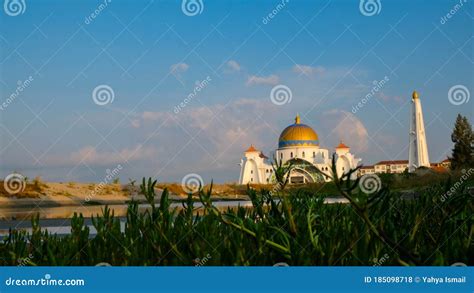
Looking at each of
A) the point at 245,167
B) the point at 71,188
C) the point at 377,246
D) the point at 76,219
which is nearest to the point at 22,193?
the point at 71,188

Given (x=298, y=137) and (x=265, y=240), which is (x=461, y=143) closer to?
(x=298, y=137)

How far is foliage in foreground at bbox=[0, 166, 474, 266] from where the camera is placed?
107 inches

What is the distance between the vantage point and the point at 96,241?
3.38m

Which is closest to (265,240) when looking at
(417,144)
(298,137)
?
(417,144)

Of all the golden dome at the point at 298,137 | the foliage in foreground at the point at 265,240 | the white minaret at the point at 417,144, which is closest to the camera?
the foliage in foreground at the point at 265,240

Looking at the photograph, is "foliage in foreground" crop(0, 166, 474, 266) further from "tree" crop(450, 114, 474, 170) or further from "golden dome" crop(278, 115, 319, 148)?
"golden dome" crop(278, 115, 319, 148)

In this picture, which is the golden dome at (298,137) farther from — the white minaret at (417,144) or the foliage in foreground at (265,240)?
the foliage in foreground at (265,240)

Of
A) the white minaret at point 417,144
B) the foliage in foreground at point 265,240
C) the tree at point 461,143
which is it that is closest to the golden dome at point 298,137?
the white minaret at point 417,144

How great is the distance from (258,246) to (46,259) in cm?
130

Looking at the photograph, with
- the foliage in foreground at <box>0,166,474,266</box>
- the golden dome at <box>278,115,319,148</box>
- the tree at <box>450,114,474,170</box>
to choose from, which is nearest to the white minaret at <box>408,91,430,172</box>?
the tree at <box>450,114,474,170</box>

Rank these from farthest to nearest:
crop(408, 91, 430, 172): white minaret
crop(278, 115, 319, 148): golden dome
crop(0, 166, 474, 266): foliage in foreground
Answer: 1. crop(278, 115, 319, 148): golden dome
2. crop(408, 91, 430, 172): white minaret
3. crop(0, 166, 474, 266): foliage in foreground

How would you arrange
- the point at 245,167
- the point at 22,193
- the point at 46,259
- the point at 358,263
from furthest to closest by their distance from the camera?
1. the point at 245,167
2. the point at 22,193
3. the point at 46,259
4. the point at 358,263

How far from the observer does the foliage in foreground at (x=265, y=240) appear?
2725mm

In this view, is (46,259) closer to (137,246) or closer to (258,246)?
(137,246)
